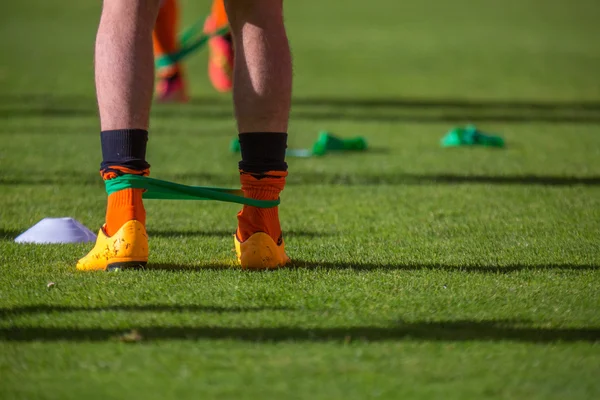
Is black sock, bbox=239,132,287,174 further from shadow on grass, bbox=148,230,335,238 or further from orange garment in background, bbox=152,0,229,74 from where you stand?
orange garment in background, bbox=152,0,229,74

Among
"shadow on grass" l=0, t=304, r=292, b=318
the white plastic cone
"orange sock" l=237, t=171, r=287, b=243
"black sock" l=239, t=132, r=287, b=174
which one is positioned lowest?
"shadow on grass" l=0, t=304, r=292, b=318

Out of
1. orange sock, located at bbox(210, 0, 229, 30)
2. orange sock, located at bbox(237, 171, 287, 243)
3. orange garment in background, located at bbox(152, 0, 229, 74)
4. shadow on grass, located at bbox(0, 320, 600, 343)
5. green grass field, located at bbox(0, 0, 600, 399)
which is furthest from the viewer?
orange sock, located at bbox(210, 0, 229, 30)

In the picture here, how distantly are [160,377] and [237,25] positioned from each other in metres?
1.30

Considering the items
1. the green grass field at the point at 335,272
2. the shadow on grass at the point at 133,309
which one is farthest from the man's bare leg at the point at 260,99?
the shadow on grass at the point at 133,309

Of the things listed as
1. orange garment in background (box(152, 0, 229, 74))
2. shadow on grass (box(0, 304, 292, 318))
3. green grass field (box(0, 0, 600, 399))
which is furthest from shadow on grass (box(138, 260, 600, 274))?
orange garment in background (box(152, 0, 229, 74))

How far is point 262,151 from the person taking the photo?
2.91m

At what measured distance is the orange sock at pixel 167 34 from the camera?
7684 millimetres

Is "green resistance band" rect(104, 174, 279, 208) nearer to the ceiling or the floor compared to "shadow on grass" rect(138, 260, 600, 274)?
nearer to the ceiling

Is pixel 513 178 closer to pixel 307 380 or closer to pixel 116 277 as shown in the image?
pixel 116 277

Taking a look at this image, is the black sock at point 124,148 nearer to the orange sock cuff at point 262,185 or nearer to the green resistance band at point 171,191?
the green resistance band at point 171,191

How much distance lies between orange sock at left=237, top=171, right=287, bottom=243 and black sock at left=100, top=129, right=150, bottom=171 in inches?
11.4

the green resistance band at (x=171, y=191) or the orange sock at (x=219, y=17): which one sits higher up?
the orange sock at (x=219, y=17)

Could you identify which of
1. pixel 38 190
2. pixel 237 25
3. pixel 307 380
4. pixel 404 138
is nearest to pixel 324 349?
pixel 307 380

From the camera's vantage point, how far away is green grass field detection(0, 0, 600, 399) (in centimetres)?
191
